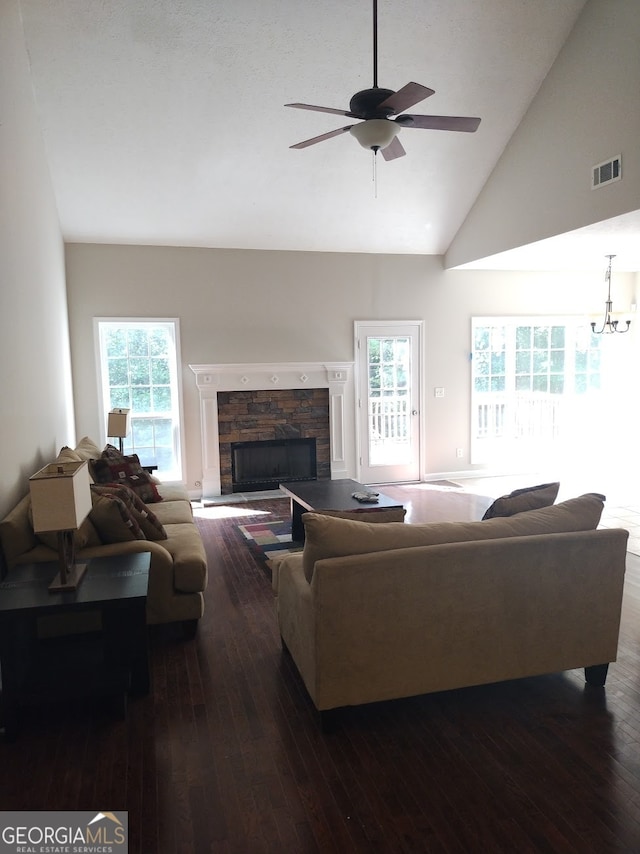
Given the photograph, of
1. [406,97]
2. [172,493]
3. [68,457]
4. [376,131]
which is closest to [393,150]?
[376,131]

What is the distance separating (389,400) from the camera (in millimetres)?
7969

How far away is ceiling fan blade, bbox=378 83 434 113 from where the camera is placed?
3.13m

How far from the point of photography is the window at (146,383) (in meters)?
6.97

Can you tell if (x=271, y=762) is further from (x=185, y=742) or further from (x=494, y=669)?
(x=494, y=669)

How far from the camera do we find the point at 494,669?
2.84m

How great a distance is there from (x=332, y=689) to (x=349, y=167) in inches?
208

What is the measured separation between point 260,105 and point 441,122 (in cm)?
234

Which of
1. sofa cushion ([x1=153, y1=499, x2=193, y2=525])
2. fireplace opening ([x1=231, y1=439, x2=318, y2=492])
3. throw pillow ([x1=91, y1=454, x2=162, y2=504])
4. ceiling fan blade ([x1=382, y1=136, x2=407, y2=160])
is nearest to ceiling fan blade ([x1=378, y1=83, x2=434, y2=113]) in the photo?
ceiling fan blade ([x1=382, y1=136, x2=407, y2=160])

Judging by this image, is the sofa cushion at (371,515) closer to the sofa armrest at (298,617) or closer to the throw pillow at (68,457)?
the sofa armrest at (298,617)

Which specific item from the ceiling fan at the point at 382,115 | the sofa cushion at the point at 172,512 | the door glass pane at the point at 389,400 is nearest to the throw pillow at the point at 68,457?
the sofa cushion at the point at 172,512

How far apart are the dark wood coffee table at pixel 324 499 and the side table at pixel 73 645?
198 cm

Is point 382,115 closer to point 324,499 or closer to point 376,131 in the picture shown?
point 376,131

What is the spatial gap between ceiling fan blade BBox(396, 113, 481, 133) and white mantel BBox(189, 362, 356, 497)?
3981mm

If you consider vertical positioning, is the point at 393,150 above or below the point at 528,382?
above
